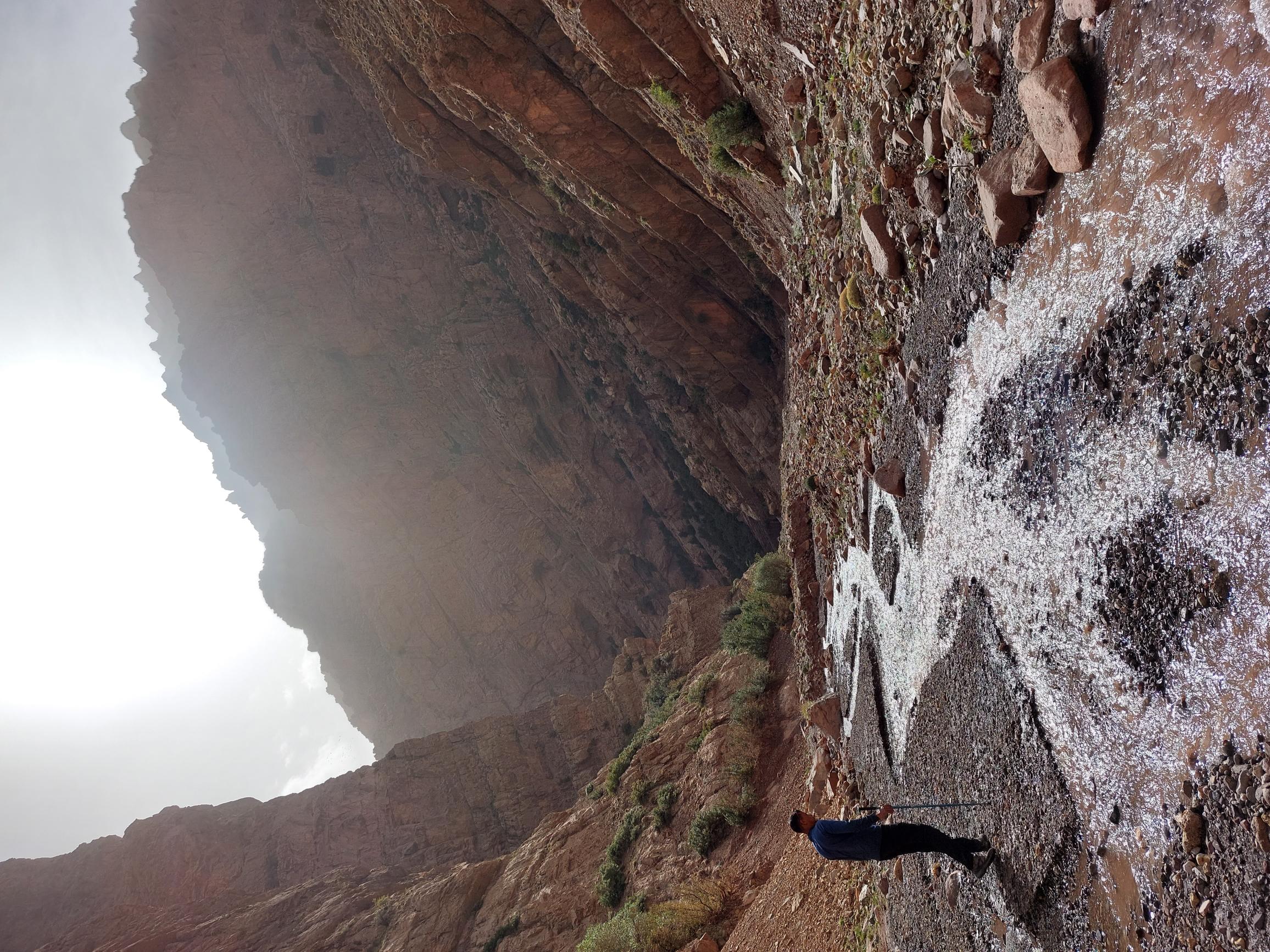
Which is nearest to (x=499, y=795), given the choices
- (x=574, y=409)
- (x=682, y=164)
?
(x=574, y=409)

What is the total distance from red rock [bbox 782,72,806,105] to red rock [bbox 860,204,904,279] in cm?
185

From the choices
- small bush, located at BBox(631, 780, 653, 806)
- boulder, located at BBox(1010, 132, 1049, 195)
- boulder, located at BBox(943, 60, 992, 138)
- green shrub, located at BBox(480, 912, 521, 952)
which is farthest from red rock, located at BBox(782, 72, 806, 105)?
green shrub, located at BBox(480, 912, 521, 952)

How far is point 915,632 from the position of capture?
18.0 ft

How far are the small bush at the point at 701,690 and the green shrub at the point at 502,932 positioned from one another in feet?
16.5

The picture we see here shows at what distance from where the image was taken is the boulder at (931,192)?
14.1ft

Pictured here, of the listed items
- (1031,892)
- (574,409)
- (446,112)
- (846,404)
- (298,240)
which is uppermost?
(298,240)

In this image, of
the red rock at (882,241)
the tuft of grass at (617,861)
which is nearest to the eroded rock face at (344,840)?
the tuft of grass at (617,861)

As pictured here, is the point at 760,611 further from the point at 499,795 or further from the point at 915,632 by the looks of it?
the point at 499,795

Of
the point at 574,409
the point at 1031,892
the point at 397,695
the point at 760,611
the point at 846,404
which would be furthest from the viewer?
the point at 397,695

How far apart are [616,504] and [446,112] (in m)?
15.2

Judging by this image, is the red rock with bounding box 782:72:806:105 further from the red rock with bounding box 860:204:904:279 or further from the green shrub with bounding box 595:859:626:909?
the green shrub with bounding box 595:859:626:909

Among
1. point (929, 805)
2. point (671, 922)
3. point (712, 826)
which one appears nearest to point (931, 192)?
point (929, 805)

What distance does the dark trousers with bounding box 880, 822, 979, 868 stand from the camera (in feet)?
14.0

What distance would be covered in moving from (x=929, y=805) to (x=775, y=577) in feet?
34.1
